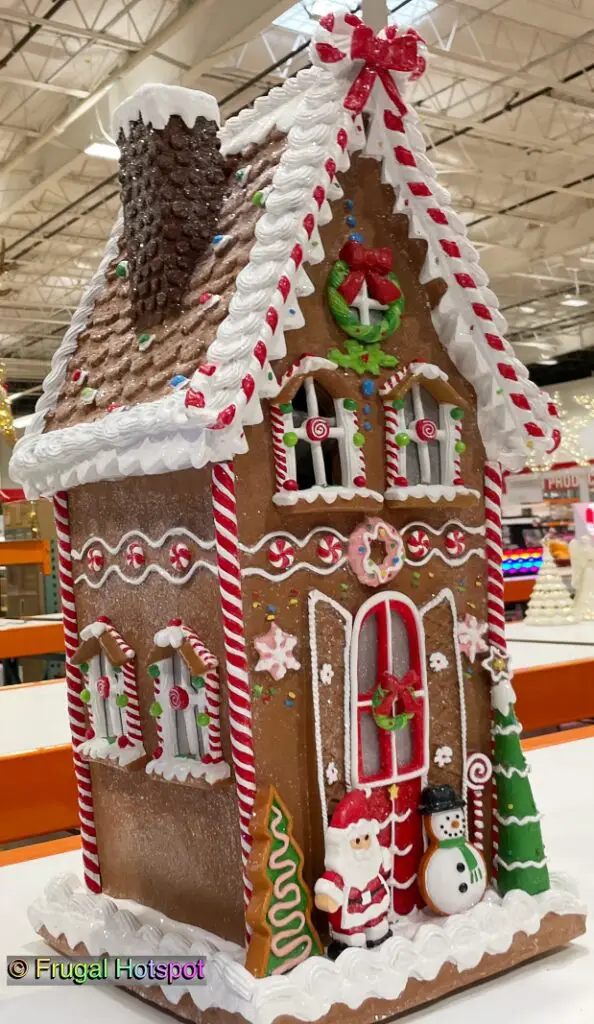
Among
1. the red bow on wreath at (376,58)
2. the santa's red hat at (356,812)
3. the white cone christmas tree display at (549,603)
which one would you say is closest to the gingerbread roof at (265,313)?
the red bow on wreath at (376,58)

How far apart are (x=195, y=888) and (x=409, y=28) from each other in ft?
3.62

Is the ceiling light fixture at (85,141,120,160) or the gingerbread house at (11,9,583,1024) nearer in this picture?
the gingerbread house at (11,9,583,1024)

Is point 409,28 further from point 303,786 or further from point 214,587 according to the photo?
point 303,786

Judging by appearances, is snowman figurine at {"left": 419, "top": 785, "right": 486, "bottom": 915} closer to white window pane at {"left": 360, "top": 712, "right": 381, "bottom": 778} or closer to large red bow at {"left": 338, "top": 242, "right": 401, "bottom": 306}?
white window pane at {"left": 360, "top": 712, "right": 381, "bottom": 778}

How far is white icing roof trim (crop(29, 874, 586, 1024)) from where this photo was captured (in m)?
1.10

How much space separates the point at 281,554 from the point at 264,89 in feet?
22.7

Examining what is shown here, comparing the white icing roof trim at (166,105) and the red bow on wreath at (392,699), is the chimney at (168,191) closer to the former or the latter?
the white icing roof trim at (166,105)

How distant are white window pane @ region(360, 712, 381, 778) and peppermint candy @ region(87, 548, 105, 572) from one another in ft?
1.38

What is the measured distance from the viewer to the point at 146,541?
1.32 m

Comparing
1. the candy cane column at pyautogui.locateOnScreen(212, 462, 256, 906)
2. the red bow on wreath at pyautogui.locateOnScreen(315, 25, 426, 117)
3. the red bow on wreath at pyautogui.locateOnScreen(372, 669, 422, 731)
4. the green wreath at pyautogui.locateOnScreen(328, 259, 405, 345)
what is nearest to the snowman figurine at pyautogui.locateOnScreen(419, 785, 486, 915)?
the red bow on wreath at pyautogui.locateOnScreen(372, 669, 422, 731)

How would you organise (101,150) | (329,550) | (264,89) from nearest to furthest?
(329,550)
(264,89)
(101,150)

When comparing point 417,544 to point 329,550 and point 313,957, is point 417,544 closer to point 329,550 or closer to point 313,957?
point 329,550

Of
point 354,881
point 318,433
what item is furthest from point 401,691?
point 318,433

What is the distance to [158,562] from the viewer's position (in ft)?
4.26
